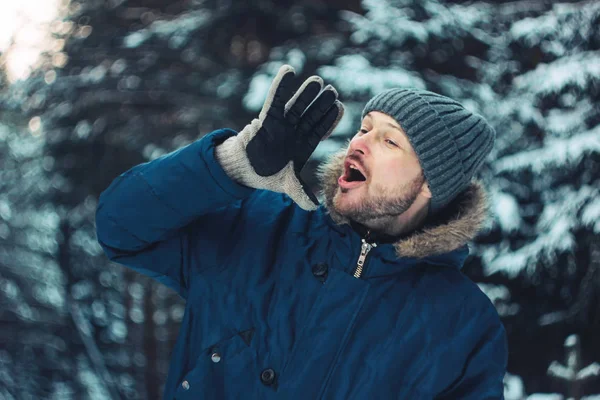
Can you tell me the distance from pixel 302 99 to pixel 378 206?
1.24 ft

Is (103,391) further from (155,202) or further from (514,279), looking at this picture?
(514,279)

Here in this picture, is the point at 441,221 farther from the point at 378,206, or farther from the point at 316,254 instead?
the point at 316,254

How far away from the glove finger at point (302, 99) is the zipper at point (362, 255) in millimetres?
381

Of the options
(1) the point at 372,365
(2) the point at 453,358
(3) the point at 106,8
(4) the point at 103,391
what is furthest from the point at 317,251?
(3) the point at 106,8

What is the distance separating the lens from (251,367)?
1234mm

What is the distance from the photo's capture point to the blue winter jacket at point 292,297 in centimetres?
118

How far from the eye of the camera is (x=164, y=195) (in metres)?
1.15

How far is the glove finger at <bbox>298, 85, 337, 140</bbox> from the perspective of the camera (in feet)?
4.06

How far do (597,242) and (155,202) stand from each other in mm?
2043

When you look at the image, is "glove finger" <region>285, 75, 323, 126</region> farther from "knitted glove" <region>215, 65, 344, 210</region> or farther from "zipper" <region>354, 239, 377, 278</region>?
"zipper" <region>354, 239, 377, 278</region>

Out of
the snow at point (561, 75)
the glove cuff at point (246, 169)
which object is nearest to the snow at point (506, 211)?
the snow at point (561, 75)

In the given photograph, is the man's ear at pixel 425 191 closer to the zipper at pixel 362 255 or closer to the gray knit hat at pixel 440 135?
the gray knit hat at pixel 440 135

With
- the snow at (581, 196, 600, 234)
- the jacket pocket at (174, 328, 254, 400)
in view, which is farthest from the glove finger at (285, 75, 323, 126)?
the snow at (581, 196, 600, 234)

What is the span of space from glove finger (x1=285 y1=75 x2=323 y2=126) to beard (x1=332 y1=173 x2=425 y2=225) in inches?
12.0
